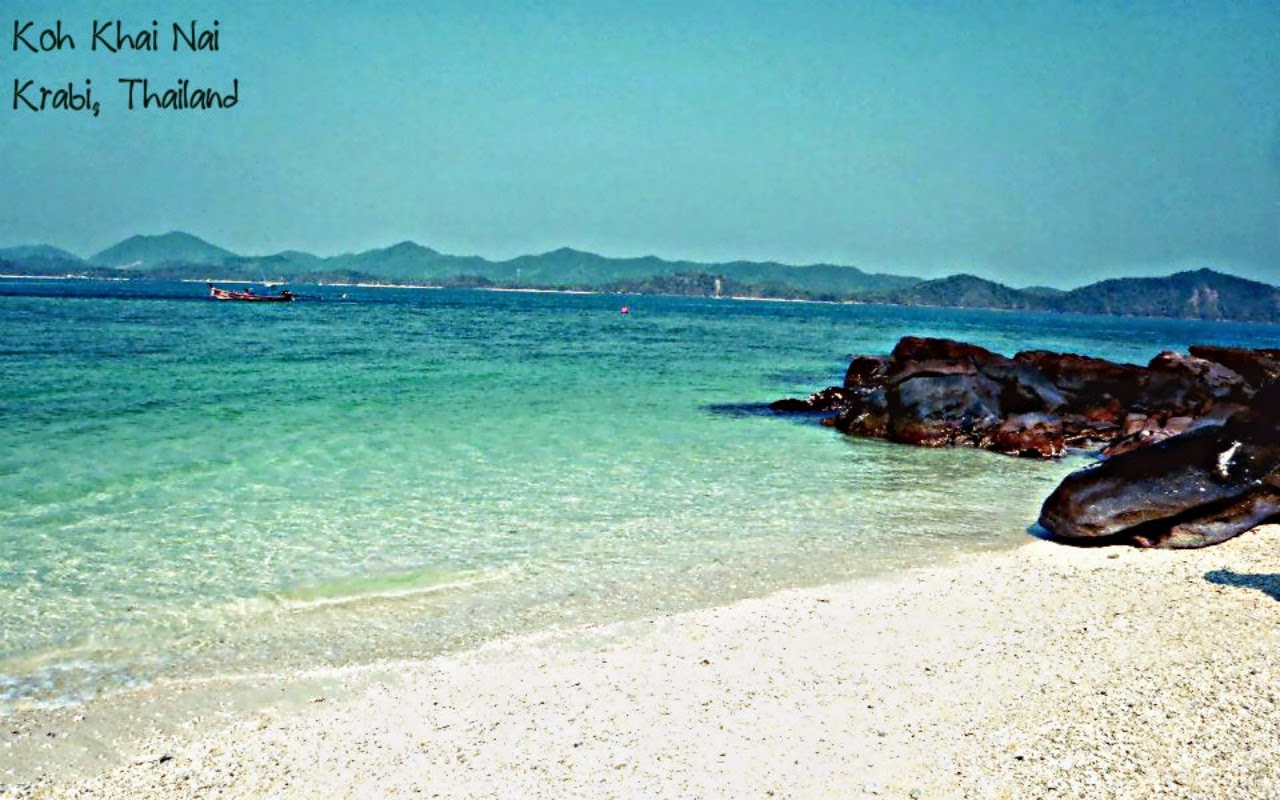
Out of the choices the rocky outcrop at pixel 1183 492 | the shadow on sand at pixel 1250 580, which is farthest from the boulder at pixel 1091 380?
the shadow on sand at pixel 1250 580

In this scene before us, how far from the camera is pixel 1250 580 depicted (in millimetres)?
8625

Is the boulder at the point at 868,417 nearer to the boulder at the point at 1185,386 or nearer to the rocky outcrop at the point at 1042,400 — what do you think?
the rocky outcrop at the point at 1042,400

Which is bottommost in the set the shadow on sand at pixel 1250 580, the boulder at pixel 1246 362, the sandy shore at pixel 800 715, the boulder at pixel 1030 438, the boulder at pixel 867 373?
the sandy shore at pixel 800 715

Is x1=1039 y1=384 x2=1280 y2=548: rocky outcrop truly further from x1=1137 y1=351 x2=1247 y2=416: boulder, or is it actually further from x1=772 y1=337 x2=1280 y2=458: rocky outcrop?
x1=1137 y1=351 x2=1247 y2=416: boulder

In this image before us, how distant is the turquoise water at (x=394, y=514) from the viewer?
760 cm

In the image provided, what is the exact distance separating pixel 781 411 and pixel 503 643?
16.3 metres

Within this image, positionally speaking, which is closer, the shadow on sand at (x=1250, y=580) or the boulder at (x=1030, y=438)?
the shadow on sand at (x=1250, y=580)

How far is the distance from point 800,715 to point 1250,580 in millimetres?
5764

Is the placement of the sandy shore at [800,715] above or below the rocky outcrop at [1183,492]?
below

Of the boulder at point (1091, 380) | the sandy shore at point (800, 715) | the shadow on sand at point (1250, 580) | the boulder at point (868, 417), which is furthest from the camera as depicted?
the boulder at point (1091, 380)

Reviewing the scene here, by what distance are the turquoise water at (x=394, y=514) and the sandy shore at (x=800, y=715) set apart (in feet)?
2.94

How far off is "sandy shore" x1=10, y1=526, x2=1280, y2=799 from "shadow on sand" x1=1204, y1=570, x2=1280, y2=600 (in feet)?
0.29

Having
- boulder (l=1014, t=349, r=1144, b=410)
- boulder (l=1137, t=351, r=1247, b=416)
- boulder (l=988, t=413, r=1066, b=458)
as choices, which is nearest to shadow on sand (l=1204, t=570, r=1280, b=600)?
boulder (l=988, t=413, r=1066, b=458)

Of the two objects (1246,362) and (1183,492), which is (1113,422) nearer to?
(1246,362)
